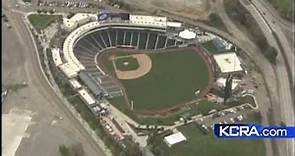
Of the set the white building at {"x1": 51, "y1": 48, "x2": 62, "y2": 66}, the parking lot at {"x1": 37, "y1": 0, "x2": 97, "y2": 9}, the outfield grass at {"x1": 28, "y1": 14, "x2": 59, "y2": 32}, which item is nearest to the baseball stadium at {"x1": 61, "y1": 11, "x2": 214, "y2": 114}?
the white building at {"x1": 51, "y1": 48, "x2": 62, "y2": 66}

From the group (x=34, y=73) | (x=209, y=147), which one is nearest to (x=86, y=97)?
(x=34, y=73)

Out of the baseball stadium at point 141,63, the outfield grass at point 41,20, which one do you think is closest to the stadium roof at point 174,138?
the baseball stadium at point 141,63

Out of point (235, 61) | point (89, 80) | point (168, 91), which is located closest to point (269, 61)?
point (235, 61)

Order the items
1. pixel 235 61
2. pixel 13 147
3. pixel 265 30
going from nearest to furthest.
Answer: pixel 13 147
pixel 235 61
pixel 265 30

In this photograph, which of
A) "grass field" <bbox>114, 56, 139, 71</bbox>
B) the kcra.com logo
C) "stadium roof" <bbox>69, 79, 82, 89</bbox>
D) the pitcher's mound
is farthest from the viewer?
"grass field" <bbox>114, 56, 139, 71</bbox>

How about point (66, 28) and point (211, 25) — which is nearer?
point (66, 28)

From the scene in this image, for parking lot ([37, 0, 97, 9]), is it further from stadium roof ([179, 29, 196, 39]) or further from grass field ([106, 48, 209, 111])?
grass field ([106, 48, 209, 111])

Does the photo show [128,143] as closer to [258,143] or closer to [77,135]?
[77,135]
